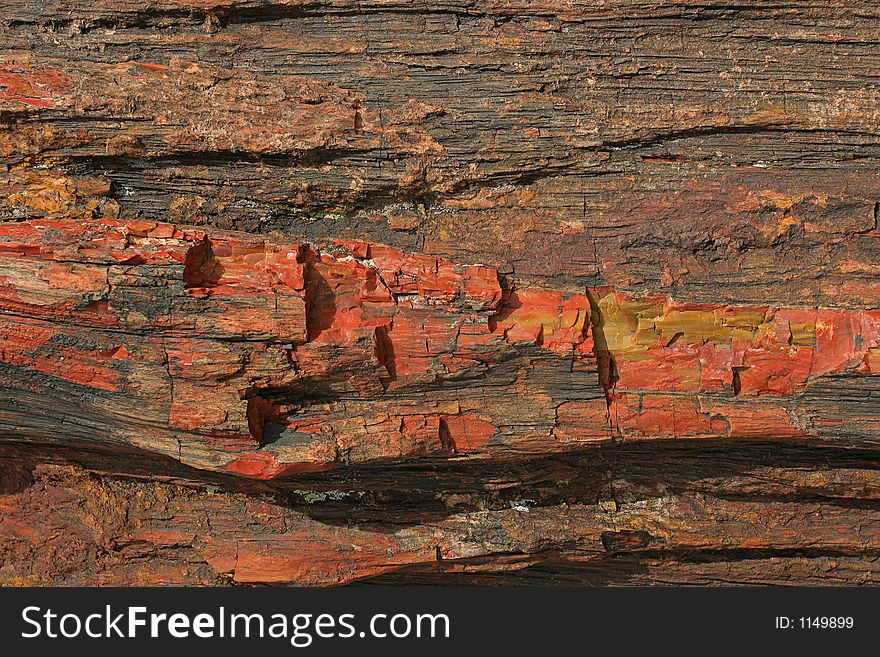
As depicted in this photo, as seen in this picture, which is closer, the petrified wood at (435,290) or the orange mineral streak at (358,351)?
the orange mineral streak at (358,351)

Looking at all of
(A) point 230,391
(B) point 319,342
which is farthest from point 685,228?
(A) point 230,391

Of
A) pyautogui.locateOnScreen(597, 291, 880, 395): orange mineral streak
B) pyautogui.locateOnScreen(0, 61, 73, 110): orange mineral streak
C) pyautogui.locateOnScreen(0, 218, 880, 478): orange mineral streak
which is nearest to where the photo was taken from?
pyautogui.locateOnScreen(0, 218, 880, 478): orange mineral streak

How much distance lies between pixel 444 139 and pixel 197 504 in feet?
10.5

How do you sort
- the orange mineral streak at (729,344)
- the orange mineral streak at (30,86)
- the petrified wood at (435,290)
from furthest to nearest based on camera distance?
the orange mineral streak at (30,86) → the orange mineral streak at (729,344) → the petrified wood at (435,290)

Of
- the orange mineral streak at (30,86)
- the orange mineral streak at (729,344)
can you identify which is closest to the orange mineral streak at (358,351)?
the orange mineral streak at (729,344)

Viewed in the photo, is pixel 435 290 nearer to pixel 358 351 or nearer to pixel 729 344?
pixel 358 351

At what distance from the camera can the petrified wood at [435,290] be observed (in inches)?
216

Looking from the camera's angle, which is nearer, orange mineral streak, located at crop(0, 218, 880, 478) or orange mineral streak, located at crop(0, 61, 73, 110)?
orange mineral streak, located at crop(0, 218, 880, 478)

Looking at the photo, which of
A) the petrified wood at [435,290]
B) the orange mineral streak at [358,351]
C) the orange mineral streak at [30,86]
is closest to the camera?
the orange mineral streak at [358,351]

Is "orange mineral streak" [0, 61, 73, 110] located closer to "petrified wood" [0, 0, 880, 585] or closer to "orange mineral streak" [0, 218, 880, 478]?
"petrified wood" [0, 0, 880, 585]

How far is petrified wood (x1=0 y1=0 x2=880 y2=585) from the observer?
5.49 meters

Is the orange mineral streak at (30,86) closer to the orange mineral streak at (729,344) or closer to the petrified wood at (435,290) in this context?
the petrified wood at (435,290)

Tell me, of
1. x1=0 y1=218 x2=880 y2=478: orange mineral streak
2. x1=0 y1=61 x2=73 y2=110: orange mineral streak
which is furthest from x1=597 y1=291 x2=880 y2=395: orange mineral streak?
x1=0 y1=61 x2=73 y2=110: orange mineral streak

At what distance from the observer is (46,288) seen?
526cm
